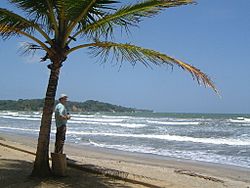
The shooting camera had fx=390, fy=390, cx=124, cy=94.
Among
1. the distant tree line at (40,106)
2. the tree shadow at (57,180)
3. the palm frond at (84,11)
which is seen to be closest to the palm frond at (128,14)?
the palm frond at (84,11)

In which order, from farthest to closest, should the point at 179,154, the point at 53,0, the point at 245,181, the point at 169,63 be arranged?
the point at 179,154 → the point at 245,181 → the point at 169,63 → the point at 53,0

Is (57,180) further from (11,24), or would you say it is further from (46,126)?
(11,24)

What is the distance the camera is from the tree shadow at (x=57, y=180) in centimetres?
612

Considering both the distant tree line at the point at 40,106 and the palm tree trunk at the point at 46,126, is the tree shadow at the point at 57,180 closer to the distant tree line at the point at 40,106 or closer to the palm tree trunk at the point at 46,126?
the palm tree trunk at the point at 46,126

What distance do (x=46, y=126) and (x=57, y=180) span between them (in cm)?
90

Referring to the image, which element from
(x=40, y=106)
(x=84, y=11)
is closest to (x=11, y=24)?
(x=84, y=11)

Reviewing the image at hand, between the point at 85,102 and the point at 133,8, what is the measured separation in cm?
15050

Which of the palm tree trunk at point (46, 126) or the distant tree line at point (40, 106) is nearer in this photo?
the palm tree trunk at point (46, 126)

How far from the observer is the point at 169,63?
246 inches

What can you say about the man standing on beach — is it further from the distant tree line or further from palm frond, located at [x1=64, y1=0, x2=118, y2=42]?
the distant tree line

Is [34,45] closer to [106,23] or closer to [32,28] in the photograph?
[32,28]

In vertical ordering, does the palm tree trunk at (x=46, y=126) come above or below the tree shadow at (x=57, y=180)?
above

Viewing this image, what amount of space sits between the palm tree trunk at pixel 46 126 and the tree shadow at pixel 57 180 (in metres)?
0.19

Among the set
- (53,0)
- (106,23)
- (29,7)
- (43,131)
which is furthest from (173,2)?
(43,131)
